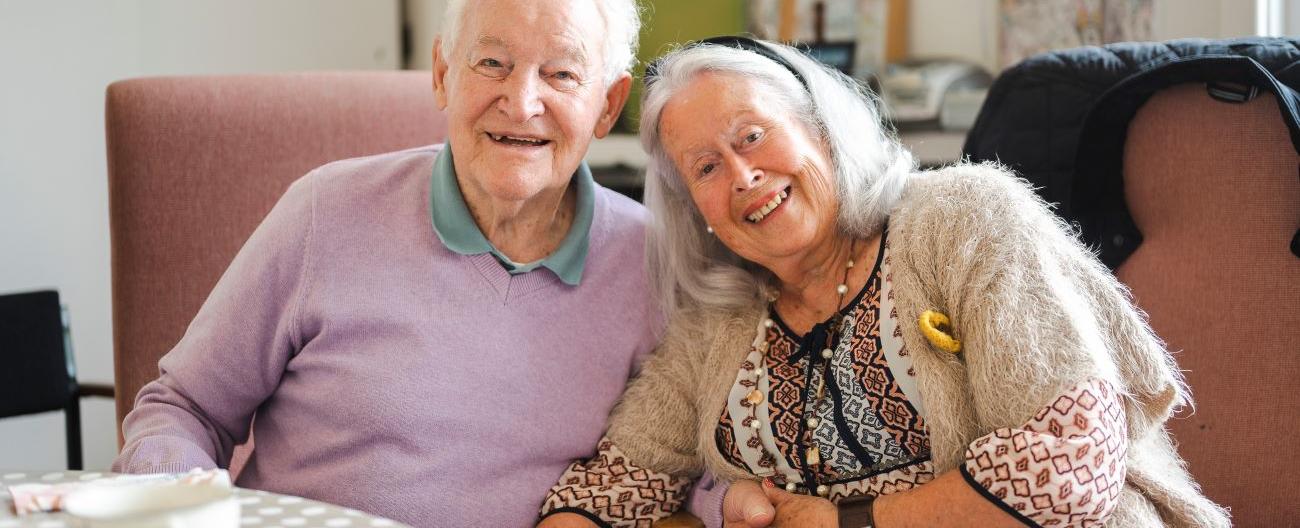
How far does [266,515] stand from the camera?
3.42 ft

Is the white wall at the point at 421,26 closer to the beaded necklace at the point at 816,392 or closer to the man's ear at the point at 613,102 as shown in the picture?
the man's ear at the point at 613,102

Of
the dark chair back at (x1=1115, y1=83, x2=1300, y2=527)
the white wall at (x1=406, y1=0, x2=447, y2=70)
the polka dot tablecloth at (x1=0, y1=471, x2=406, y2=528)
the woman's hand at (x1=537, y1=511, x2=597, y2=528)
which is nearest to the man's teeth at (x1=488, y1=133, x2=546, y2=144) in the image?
the woman's hand at (x1=537, y1=511, x2=597, y2=528)

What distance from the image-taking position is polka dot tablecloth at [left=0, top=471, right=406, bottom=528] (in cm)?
100

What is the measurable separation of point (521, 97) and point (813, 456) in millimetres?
609

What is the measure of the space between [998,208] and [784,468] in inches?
17.3

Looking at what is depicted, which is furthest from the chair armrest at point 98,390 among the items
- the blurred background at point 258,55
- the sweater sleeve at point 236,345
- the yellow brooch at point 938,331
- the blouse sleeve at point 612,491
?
the yellow brooch at point 938,331

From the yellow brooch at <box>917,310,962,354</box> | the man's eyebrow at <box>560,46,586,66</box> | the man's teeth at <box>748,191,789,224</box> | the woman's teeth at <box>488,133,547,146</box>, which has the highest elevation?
the man's eyebrow at <box>560,46,586,66</box>

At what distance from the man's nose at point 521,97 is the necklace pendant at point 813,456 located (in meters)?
0.58

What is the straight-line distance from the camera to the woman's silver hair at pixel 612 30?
160 centimetres

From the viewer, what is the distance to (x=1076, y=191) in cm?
175

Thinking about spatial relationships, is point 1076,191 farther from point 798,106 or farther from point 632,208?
point 632,208

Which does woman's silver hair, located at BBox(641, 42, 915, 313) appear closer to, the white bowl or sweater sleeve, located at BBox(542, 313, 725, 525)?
sweater sleeve, located at BBox(542, 313, 725, 525)

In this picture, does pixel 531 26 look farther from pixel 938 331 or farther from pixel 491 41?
pixel 938 331

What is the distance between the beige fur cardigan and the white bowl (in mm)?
829
